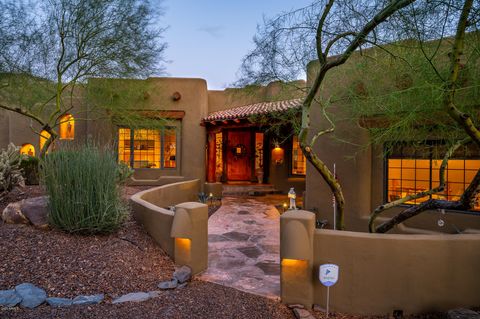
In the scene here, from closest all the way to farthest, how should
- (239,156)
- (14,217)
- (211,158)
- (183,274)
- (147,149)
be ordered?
1. (183,274)
2. (14,217)
3. (147,149)
4. (211,158)
5. (239,156)

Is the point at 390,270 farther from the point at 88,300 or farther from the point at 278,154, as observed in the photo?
the point at 278,154

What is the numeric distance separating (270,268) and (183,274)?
1.45 m

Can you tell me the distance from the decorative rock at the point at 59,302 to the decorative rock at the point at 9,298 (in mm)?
299

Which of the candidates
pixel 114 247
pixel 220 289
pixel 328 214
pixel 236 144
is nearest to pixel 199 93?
pixel 236 144

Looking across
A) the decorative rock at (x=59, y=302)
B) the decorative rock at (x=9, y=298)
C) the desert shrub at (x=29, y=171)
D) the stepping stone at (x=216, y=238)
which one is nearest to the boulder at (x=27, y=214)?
the decorative rock at (x=9, y=298)

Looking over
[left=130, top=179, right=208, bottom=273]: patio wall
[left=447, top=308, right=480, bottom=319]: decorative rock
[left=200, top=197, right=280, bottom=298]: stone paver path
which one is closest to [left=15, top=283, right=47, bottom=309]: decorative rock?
[left=130, top=179, right=208, bottom=273]: patio wall

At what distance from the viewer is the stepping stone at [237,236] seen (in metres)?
7.04

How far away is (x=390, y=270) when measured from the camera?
12.5ft

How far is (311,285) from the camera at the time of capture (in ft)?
13.1

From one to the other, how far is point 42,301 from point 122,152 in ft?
35.5

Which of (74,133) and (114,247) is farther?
(74,133)

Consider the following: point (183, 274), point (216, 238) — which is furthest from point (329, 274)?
point (216, 238)

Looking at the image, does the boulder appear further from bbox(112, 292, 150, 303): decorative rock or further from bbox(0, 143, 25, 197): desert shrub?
bbox(112, 292, 150, 303): decorative rock

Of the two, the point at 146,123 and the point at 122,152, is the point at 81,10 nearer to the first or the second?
the point at 146,123
